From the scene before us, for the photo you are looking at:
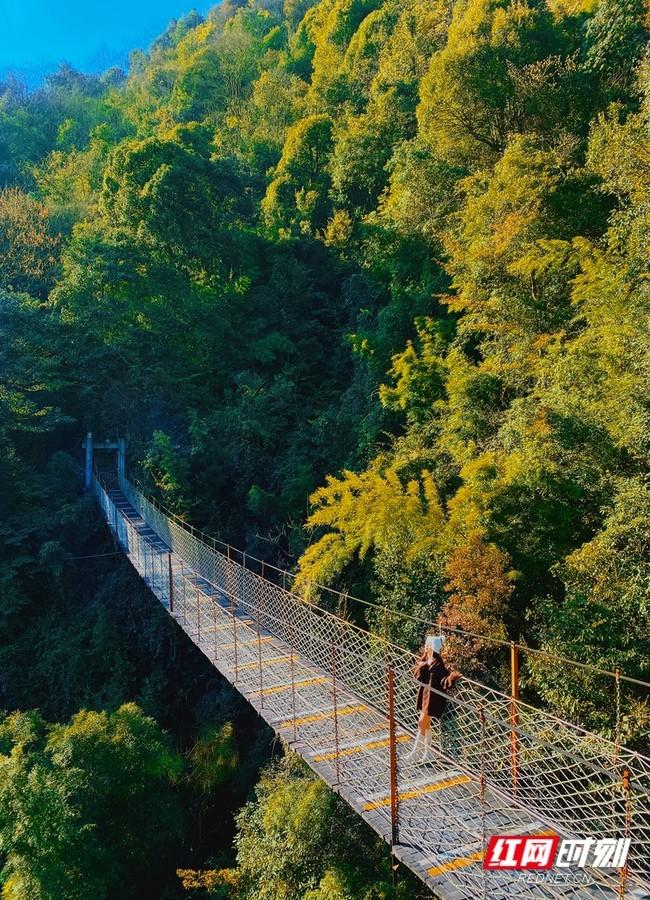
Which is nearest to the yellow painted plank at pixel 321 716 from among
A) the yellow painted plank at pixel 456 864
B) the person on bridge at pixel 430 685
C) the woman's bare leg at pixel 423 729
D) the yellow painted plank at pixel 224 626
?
the person on bridge at pixel 430 685

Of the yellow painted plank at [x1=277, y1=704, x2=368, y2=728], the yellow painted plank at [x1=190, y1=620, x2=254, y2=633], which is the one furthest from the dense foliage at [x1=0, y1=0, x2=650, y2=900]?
the yellow painted plank at [x1=277, y1=704, x2=368, y2=728]

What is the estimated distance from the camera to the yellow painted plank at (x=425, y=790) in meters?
2.64

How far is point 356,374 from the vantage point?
29.6ft

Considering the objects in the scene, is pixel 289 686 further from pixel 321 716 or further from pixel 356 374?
pixel 356 374

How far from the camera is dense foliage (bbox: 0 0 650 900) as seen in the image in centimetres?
418

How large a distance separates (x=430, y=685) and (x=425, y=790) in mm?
441

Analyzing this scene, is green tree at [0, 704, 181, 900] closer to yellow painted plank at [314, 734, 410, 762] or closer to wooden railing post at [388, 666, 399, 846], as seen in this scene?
yellow painted plank at [314, 734, 410, 762]

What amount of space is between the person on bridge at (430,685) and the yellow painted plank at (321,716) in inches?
24.3

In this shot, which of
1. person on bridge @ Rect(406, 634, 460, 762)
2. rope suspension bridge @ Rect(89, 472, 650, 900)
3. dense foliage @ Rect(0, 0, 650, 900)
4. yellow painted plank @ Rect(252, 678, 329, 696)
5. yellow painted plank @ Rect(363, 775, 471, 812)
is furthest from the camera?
dense foliage @ Rect(0, 0, 650, 900)

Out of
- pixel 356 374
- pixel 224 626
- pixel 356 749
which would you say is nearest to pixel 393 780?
pixel 356 749

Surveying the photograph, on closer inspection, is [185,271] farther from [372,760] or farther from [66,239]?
[372,760]

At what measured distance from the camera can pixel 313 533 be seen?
279 inches

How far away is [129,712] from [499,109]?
8294mm

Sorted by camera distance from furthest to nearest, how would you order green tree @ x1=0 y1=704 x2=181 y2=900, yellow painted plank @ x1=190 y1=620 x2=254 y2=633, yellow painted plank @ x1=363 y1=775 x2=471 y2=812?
yellow painted plank @ x1=190 y1=620 x2=254 y2=633
green tree @ x1=0 y1=704 x2=181 y2=900
yellow painted plank @ x1=363 y1=775 x2=471 y2=812
